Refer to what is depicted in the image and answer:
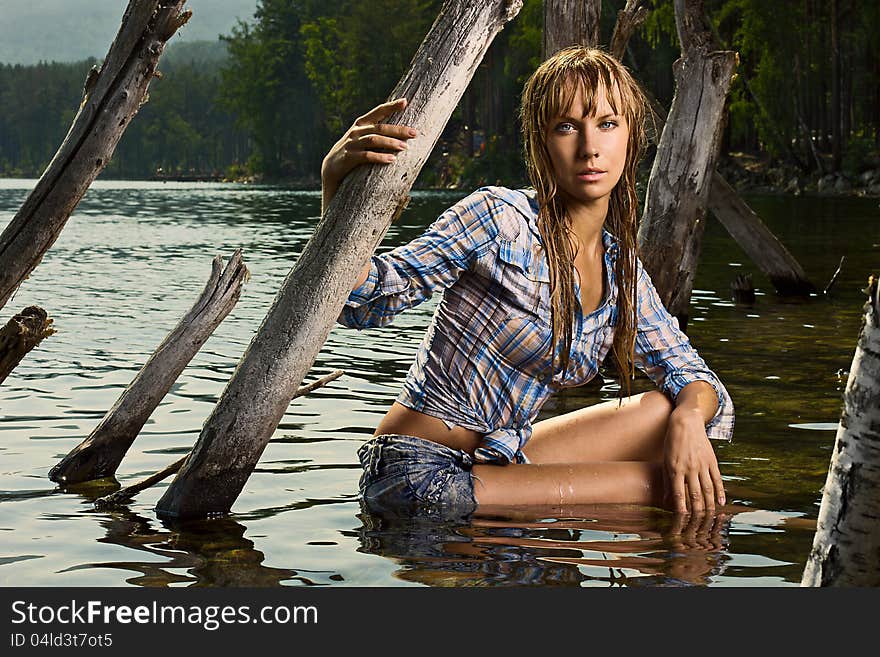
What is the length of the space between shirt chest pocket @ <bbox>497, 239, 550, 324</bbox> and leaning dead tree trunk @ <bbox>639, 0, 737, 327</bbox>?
542 cm

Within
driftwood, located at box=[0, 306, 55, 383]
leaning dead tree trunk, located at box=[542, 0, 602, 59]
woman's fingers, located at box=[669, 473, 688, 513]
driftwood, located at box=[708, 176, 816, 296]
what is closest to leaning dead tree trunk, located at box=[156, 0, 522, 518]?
driftwood, located at box=[0, 306, 55, 383]

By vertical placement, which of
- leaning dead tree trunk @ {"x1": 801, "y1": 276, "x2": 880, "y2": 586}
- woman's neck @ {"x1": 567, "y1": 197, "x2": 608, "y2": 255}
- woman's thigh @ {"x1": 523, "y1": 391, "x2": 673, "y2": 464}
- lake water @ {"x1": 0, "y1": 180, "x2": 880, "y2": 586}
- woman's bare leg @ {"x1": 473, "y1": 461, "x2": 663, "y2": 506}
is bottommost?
lake water @ {"x1": 0, "y1": 180, "x2": 880, "y2": 586}

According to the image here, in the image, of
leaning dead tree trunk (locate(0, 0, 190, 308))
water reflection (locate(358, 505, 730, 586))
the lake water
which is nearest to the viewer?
water reflection (locate(358, 505, 730, 586))

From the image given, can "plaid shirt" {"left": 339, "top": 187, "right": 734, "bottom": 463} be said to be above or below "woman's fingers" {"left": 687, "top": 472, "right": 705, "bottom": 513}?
above

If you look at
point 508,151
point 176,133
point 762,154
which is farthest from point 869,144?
point 176,133

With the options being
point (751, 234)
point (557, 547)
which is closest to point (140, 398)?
point (557, 547)

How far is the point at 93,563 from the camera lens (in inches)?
171

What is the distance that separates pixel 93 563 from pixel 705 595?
80.3 inches

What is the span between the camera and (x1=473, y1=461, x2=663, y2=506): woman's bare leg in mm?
4777

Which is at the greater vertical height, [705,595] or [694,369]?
[694,369]

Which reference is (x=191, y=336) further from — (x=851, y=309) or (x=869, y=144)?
(x=869, y=144)

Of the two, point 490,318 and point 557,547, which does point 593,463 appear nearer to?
point 557,547

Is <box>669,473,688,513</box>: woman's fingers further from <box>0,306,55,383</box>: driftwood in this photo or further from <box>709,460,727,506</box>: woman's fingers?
<box>0,306,55,383</box>: driftwood

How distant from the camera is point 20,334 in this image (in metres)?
4.66
